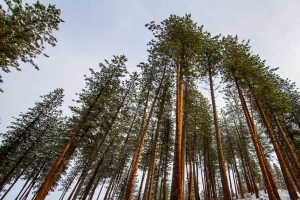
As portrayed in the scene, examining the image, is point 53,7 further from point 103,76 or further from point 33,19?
point 103,76

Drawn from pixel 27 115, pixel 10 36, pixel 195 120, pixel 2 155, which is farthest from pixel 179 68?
pixel 2 155

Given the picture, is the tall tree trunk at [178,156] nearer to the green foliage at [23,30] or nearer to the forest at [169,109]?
the forest at [169,109]

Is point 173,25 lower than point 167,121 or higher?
higher

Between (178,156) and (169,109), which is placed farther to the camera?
(169,109)

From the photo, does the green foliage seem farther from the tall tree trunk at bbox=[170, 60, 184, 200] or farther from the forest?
the tall tree trunk at bbox=[170, 60, 184, 200]

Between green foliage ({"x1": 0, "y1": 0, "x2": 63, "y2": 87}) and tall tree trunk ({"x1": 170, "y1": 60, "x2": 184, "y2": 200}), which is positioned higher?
green foliage ({"x1": 0, "y1": 0, "x2": 63, "y2": 87})

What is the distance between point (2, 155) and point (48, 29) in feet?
53.7

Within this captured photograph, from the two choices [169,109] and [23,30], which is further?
[169,109]

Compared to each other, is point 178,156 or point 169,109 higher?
point 169,109

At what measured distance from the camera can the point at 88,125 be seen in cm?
1565

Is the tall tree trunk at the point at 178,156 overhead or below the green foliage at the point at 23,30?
below

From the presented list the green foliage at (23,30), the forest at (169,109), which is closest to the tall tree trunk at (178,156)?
the forest at (169,109)

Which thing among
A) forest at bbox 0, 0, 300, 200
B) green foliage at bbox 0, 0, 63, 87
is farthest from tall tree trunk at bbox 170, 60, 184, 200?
green foliage at bbox 0, 0, 63, 87

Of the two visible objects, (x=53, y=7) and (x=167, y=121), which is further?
(x=167, y=121)
